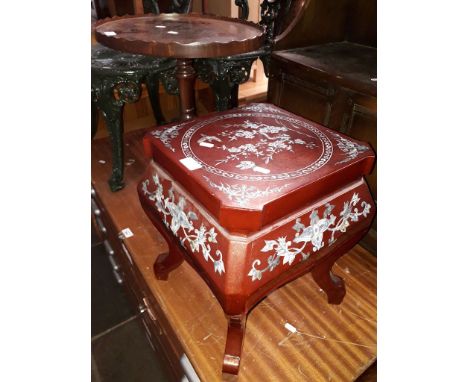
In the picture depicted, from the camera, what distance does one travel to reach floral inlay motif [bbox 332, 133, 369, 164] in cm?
109

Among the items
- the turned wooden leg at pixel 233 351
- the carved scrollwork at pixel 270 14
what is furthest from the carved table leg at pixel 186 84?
the turned wooden leg at pixel 233 351

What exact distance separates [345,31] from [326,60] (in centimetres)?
54

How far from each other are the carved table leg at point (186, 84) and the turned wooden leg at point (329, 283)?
1.03 meters

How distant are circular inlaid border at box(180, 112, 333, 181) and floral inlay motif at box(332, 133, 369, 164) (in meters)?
0.04

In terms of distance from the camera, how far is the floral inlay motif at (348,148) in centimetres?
109

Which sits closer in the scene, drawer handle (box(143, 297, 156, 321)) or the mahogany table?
the mahogany table

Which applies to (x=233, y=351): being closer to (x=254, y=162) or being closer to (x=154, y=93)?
(x=254, y=162)

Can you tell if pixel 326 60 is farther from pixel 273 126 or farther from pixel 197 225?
pixel 197 225

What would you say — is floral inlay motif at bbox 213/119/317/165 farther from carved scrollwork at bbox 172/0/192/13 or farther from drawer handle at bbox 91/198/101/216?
carved scrollwork at bbox 172/0/192/13

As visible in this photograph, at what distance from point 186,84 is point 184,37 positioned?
47 cm

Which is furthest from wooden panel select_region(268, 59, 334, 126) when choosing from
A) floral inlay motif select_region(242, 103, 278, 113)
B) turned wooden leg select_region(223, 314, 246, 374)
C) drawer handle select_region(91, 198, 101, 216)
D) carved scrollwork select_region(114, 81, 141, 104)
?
drawer handle select_region(91, 198, 101, 216)

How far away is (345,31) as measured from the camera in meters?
2.19

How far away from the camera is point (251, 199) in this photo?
2.89 feet

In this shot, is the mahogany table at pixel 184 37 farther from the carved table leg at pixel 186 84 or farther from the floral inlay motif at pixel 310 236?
the floral inlay motif at pixel 310 236
